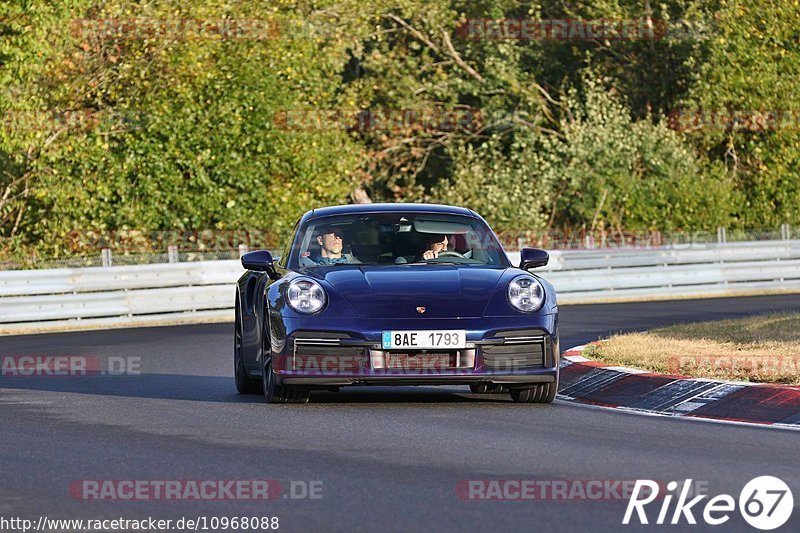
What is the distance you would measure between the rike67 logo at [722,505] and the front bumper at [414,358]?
3355 millimetres

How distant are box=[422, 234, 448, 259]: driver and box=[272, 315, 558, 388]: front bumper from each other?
1269 millimetres

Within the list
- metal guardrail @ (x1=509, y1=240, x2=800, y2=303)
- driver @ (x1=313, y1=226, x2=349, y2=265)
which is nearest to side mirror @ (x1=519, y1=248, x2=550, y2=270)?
driver @ (x1=313, y1=226, x2=349, y2=265)

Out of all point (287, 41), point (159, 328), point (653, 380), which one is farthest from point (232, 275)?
point (653, 380)

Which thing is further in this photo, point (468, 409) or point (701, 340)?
point (701, 340)

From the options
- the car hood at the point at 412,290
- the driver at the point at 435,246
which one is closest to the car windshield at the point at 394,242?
the driver at the point at 435,246

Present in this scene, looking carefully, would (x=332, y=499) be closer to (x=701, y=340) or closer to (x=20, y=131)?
(x=701, y=340)

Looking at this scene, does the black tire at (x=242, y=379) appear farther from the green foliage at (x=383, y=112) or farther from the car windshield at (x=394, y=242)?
the green foliage at (x=383, y=112)

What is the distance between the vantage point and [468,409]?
11.6m

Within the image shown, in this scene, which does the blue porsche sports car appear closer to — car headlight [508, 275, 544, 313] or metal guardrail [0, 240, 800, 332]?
car headlight [508, 275, 544, 313]

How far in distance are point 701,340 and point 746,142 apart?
25616 mm

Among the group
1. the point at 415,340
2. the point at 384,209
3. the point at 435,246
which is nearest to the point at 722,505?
the point at 415,340

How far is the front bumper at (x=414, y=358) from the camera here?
11.2 meters

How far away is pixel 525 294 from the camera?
Result: 1157 cm

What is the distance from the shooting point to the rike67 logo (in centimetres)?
696
